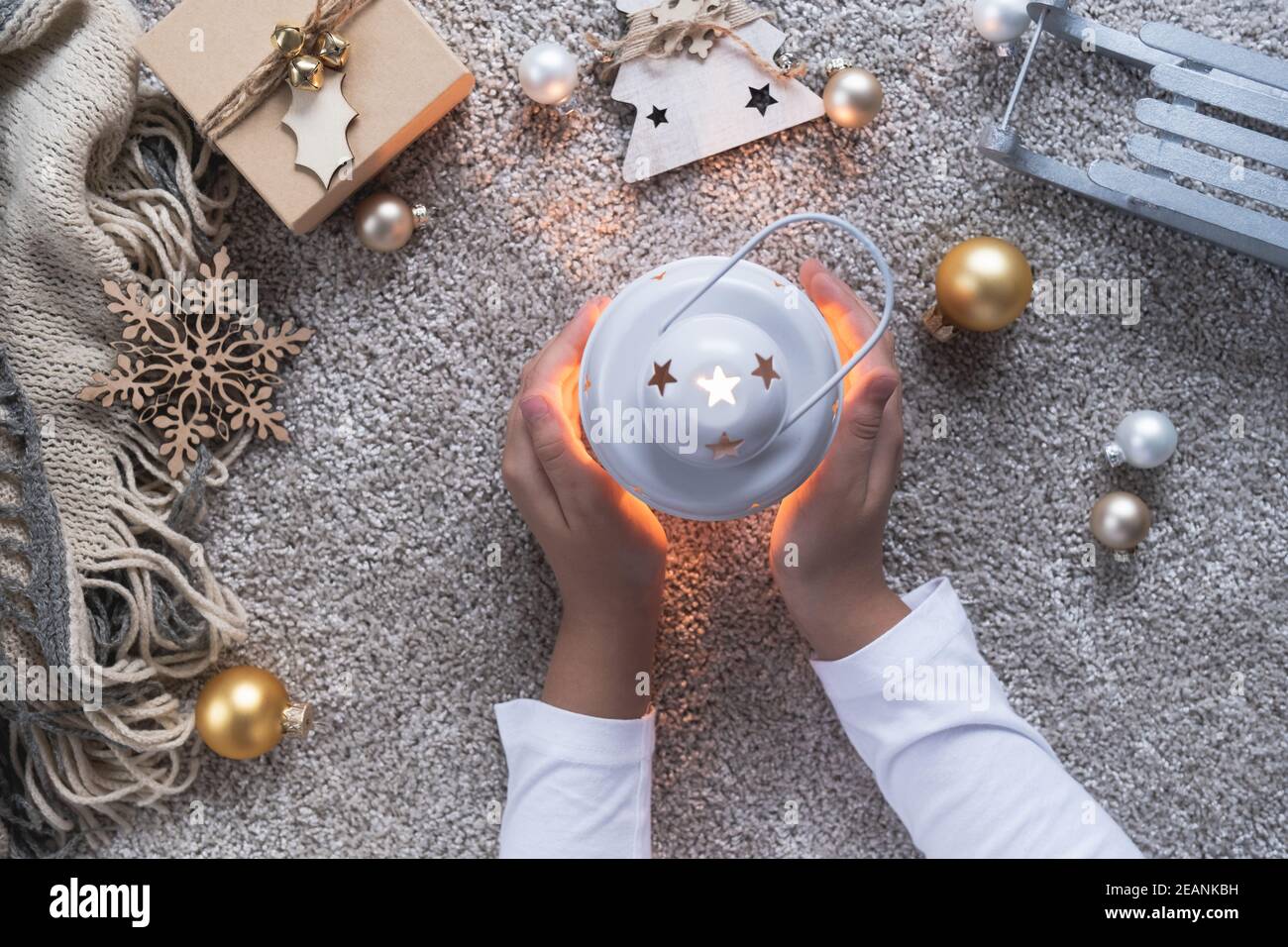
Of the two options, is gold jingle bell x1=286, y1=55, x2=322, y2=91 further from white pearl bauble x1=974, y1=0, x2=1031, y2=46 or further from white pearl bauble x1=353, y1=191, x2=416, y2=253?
white pearl bauble x1=974, y1=0, x2=1031, y2=46

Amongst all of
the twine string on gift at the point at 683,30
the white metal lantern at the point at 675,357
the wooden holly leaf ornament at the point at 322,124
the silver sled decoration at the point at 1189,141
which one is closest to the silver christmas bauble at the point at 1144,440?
the silver sled decoration at the point at 1189,141

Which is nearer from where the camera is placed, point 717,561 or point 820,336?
point 820,336

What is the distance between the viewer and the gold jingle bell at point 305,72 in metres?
0.72

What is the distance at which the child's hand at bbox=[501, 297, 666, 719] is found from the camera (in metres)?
0.72

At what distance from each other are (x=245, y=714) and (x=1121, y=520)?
0.66m

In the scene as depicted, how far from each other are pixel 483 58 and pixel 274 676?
50 cm

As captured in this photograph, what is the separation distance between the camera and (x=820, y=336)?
66 cm

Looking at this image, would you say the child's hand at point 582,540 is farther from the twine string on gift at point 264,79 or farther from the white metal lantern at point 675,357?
the twine string on gift at point 264,79

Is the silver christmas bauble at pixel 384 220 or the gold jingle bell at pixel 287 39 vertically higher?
the gold jingle bell at pixel 287 39

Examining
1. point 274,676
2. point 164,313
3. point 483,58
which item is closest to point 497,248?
point 483,58

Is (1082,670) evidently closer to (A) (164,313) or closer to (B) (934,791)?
(B) (934,791)

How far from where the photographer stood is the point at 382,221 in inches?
30.2

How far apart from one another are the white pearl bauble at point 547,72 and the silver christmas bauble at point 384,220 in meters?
0.12

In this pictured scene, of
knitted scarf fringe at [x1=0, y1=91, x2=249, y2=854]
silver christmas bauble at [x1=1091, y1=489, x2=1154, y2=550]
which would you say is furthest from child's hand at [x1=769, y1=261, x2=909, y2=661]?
knitted scarf fringe at [x1=0, y1=91, x2=249, y2=854]
